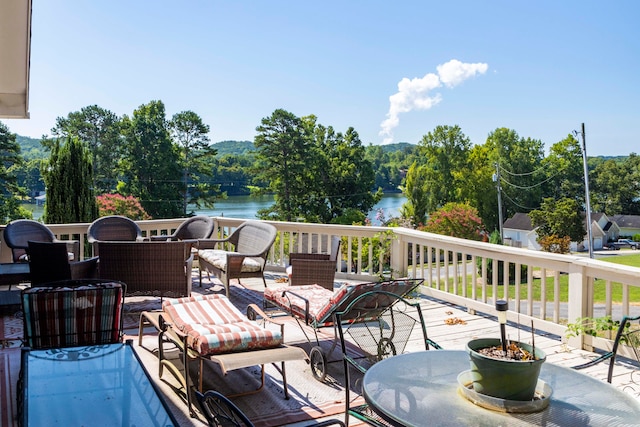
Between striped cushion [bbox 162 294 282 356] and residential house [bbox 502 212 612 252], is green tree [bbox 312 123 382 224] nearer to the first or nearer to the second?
residential house [bbox 502 212 612 252]

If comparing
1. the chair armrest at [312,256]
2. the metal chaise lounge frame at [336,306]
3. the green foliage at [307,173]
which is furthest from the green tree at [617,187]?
the metal chaise lounge frame at [336,306]

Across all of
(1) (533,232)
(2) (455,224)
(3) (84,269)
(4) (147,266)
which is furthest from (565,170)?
(3) (84,269)

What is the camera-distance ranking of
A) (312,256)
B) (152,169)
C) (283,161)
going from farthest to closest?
1. (283,161)
2. (152,169)
3. (312,256)

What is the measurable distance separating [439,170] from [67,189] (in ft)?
131

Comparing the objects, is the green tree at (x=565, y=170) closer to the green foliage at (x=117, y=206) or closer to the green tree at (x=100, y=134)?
the green tree at (x=100, y=134)

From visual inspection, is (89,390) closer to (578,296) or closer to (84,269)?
(84,269)

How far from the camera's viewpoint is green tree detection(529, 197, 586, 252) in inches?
1847

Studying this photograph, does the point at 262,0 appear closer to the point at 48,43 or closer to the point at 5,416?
the point at 48,43

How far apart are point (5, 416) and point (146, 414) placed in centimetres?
149

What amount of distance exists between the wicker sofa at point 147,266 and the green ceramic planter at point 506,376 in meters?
4.16

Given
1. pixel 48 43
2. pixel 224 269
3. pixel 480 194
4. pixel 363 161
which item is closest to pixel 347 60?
pixel 363 161

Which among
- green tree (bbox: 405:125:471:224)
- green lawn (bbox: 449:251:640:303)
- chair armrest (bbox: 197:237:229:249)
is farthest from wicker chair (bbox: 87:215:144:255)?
Answer: green tree (bbox: 405:125:471:224)

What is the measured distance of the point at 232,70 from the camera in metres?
44.2

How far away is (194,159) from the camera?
3981cm
